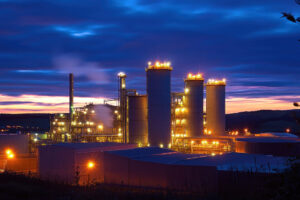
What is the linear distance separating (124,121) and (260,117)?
110536mm

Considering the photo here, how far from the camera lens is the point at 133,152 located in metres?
23.7

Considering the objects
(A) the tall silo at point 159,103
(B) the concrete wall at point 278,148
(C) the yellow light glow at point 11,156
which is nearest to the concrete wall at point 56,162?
(C) the yellow light glow at point 11,156

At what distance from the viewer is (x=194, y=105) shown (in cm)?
4381

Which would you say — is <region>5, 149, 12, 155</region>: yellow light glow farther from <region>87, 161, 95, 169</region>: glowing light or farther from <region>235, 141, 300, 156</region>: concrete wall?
<region>235, 141, 300, 156</region>: concrete wall

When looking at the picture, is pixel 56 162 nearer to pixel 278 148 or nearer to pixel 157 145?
pixel 157 145

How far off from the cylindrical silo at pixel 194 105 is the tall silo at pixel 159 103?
601 cm

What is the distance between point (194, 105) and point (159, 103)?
23.5 feet

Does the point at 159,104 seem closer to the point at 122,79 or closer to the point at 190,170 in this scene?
the point at 122,79

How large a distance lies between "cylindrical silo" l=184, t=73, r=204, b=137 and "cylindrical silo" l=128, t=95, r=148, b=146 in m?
6.17

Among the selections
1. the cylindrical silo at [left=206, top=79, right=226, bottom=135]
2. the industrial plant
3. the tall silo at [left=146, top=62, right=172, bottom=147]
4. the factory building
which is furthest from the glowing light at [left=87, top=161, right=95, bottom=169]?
the cylindrical silo at [left=206, top=79, right=226, bottom=135]

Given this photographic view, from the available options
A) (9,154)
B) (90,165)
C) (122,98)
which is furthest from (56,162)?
(122,98)

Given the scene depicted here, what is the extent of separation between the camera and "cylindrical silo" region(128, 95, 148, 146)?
3993 centimetres

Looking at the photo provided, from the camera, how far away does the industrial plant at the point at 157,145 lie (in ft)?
61.8

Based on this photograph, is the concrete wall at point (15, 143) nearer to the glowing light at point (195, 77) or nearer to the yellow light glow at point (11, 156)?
the yellow light glow at point (11, 156)
